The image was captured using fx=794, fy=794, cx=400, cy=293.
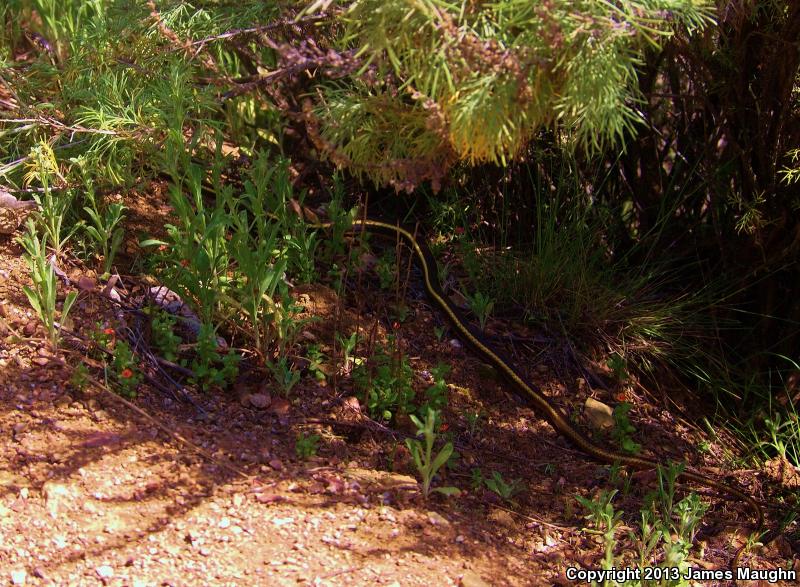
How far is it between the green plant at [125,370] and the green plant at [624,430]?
1.86 meters

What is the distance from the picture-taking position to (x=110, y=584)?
1.97 m

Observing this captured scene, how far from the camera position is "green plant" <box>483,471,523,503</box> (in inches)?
105

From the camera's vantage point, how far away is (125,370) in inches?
104

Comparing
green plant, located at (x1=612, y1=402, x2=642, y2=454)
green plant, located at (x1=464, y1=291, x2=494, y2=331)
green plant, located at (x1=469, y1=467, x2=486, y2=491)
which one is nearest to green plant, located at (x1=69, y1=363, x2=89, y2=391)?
green plant, located at (x1=469, y1=467, x2=486, y2=491)

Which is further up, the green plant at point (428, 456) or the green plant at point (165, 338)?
the green plant at point (165, 338)

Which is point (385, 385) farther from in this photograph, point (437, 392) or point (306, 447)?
point (306, 447)

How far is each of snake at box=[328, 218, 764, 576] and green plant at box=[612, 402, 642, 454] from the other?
0.05m

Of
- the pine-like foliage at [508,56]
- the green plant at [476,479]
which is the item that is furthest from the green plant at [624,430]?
the pine-like foliage at [508,56]

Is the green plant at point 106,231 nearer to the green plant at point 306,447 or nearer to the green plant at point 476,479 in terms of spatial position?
the green plant at point 306,447

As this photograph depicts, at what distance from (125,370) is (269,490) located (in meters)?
0.66

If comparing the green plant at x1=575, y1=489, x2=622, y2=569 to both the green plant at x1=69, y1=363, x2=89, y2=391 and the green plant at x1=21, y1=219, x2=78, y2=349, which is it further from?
the green plant at x1=21, y1=219, x2=78, y2=349

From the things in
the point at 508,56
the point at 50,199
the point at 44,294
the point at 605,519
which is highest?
the point at 508,56

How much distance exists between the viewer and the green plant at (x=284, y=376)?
2832 mm

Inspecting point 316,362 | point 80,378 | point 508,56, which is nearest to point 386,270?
point 316,362
